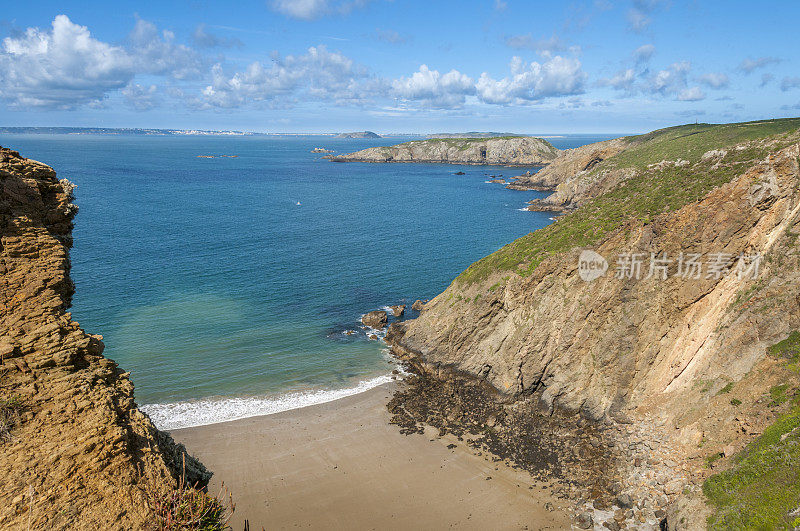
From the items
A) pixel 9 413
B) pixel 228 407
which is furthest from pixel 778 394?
pixel 228 407

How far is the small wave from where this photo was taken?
34.2m

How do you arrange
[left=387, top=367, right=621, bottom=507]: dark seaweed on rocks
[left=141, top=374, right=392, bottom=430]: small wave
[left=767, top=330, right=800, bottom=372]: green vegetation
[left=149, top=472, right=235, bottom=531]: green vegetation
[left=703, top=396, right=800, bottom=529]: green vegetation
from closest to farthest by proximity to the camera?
1. [left=149, top=472, right=235, bottom=531]: green vegetation
2. [left=703, top=396, right=800, bottom=529]: green vegetation
3. [left=767, top=330, right=800, bottom=372]: green vegetation
4. [left=387, top=367, right=621, bottom=507]: dark seaweed on rocks
5. [left=141, top=374, right=392, bottom=430]: small wave

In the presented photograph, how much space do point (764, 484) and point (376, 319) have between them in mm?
35158

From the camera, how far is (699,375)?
2844 centimetres

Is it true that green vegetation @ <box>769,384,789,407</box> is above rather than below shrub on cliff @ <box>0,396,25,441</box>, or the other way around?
below

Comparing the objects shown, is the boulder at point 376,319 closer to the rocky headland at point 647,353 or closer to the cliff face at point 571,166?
the rocky headland at point 647,353

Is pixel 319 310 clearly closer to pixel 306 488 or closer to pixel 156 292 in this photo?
pixel 156 292

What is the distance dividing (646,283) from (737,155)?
13415 mm

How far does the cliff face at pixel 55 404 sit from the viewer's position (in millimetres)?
12227

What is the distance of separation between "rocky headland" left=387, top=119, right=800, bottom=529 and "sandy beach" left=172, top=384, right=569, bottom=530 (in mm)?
1978

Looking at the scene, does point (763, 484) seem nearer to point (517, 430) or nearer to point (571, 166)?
Result: point (517, 430)

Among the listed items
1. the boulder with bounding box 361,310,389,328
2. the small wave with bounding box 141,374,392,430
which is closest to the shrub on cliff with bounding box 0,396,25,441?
the small wave with bounding box 141,374,392,430

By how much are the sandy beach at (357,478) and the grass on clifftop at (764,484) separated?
7.58m

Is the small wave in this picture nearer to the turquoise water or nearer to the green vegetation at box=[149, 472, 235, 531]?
the turquoise water
